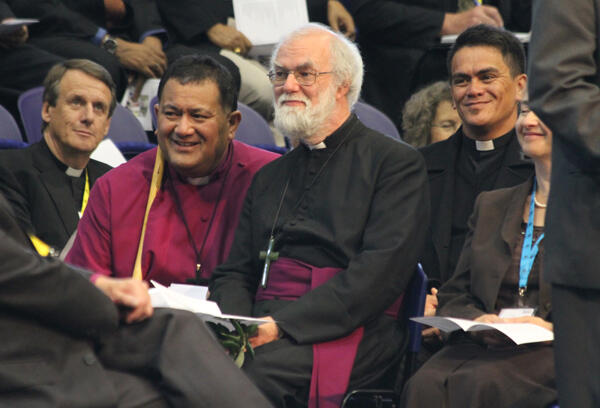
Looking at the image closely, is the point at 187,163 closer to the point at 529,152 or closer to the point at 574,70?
the point at 529,152

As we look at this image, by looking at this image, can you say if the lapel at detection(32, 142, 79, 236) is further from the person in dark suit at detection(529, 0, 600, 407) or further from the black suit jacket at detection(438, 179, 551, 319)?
the person in dark suit at detection(529, 0, 600, 407)

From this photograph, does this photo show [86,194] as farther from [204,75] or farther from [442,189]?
[442,189]

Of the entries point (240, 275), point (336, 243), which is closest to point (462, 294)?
point (336, 243)

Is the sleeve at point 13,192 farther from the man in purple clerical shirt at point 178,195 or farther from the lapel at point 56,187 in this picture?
the man in purple clerical shirt at point 178,195

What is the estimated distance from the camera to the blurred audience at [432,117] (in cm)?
577

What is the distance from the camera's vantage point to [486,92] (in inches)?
183

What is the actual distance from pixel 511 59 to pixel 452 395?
2.18 m

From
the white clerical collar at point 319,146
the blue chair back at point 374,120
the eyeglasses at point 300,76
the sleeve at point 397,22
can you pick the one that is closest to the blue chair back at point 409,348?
the white clerical collar at point 319,146

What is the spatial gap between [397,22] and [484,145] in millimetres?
2801

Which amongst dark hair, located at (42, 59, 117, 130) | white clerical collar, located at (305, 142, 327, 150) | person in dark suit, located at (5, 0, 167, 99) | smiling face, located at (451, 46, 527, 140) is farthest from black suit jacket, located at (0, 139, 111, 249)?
smiling face, located at (451, 46, 527, 140)

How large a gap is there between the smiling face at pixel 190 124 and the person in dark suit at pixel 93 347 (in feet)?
6.57

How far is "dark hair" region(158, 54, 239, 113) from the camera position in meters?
4.35

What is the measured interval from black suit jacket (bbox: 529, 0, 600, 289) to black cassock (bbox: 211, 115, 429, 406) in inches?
48.5

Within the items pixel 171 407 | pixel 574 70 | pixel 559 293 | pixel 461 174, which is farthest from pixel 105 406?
pixel 461 174
